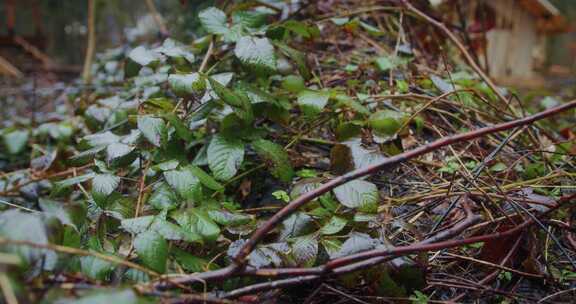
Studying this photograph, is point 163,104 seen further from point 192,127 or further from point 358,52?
point 358,52

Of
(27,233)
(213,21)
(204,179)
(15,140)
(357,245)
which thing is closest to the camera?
(27,233)

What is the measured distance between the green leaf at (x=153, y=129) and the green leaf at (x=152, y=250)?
302mm

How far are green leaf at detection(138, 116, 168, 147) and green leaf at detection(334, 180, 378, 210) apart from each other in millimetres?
410

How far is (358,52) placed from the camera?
6.17 ft

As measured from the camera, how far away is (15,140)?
1.88 m

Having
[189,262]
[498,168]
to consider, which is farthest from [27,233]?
[498,168]

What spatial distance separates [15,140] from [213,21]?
113 cm

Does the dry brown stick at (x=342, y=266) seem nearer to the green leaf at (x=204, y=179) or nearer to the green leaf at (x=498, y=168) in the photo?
the green leaf at (x=204, y=179)

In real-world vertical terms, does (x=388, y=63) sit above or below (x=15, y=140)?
above

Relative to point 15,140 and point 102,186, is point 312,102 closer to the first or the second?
point 102,186

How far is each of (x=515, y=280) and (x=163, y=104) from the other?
0.91m

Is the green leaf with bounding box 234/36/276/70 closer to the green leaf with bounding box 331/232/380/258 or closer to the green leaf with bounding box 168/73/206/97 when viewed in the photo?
the green leaf with bounding box 168/73/206/97

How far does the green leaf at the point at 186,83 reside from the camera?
105 centimetres

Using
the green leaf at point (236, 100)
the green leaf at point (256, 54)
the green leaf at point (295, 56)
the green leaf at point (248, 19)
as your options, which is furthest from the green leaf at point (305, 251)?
the green leaf at point (248, 19)
